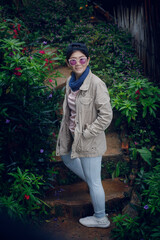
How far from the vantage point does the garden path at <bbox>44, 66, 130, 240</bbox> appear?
314 cm

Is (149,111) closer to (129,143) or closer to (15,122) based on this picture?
(129,143)

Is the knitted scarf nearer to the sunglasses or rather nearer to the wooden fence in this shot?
the sunglasses

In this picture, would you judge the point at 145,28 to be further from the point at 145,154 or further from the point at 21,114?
the point at 21,114

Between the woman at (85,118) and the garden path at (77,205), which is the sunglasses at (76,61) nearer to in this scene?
the woman at (85,118)

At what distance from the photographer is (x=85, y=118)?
8.78ft

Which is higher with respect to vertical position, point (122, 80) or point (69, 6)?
point (69, 6)

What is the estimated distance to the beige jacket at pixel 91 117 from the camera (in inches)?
101

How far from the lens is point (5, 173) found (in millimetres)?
3150

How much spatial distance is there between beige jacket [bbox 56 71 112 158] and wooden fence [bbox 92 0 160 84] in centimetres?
217

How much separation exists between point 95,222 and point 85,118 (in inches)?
58.4

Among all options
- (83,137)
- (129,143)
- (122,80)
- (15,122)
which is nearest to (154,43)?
(122,80)

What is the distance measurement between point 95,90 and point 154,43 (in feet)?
7.74

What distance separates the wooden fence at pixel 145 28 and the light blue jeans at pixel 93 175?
7.74ft

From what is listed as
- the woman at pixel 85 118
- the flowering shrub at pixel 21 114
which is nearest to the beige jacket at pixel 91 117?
the woman at pixel 85 118
